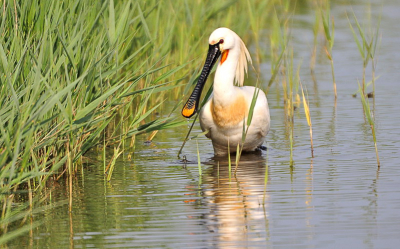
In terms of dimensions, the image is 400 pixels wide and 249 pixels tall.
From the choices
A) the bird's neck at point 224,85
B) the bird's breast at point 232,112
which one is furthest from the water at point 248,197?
the bird's neck at point 224,85

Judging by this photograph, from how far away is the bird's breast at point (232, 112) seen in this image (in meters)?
7.61

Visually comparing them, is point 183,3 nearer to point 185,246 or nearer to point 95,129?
point 95,129

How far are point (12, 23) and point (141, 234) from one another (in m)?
2.35

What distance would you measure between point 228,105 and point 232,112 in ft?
0.25

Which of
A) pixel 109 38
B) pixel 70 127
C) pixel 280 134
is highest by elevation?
pixel 109 38

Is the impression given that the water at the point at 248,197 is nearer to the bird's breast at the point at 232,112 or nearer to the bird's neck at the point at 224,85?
the bird's breast at the point at 232,112

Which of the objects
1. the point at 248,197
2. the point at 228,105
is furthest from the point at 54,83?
the point at 228,105

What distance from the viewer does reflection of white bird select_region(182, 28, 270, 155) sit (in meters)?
7.62

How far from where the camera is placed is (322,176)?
22.0 feet

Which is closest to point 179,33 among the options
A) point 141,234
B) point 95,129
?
point 95,129

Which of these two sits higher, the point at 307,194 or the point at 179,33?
the point at 179,33

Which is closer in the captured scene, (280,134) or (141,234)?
(141,234)

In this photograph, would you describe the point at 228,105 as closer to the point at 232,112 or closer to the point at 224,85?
the point at 232,112

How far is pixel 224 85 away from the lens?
7.62 m
